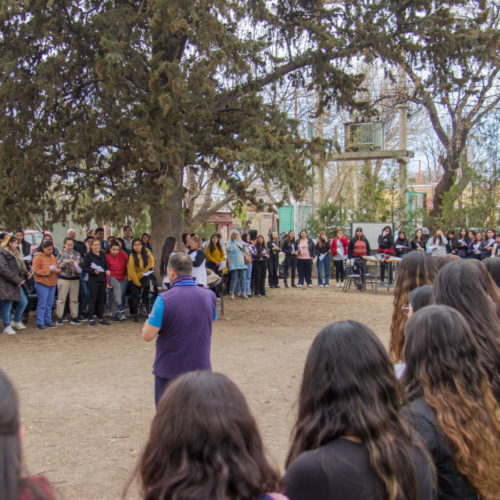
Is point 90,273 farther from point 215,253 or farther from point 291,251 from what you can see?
point 291,251

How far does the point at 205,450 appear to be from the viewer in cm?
166

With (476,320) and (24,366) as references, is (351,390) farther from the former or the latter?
(24,366)

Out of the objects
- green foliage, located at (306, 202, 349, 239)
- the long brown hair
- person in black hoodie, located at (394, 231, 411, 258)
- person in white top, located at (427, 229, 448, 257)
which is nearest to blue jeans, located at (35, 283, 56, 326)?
the long brown hair

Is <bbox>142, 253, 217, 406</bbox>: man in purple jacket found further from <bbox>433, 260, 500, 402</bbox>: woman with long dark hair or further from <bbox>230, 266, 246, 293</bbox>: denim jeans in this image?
<bbox>230, 266, 246, 293</bbox>: denim jeans

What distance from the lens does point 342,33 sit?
14.8 m

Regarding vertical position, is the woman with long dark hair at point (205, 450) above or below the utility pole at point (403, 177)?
below

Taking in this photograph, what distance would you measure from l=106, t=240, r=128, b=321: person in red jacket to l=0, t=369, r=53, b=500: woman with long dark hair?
39.3 ft

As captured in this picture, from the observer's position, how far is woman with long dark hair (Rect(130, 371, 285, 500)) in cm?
165

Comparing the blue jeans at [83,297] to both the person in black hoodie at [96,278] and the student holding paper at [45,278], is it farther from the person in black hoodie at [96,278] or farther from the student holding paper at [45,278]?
the student holding paper at [45,278]

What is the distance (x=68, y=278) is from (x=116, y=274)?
3.35 feet

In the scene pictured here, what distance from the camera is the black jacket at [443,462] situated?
7.63 ft

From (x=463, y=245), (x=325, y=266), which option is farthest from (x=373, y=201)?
(x=463, y=245)

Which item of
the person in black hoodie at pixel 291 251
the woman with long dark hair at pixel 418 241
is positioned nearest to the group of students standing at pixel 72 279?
the person in black hoodie at pixel 291 251

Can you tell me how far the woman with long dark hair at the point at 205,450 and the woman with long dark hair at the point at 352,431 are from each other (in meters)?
0.26
